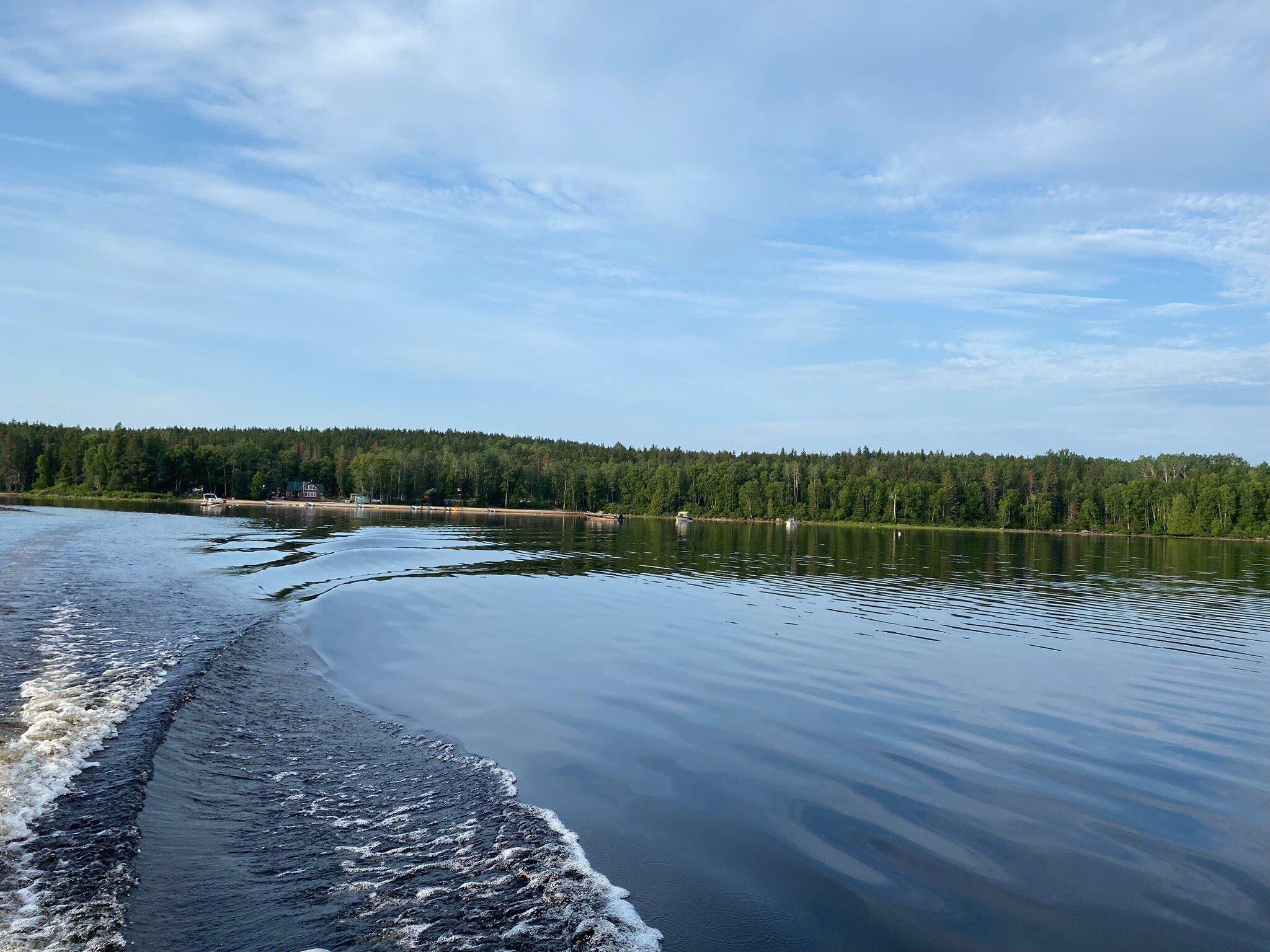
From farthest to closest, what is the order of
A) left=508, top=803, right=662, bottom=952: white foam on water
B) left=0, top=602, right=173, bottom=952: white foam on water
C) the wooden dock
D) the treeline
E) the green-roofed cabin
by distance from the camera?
the green-roofed cabin
the treeline
the wooden dock
left=508, top=803, right=662, bottom=952: white foam on water
left=0, top=602, right=173, bottom=952: white foam on water

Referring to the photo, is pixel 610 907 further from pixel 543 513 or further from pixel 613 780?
pixel 543 513

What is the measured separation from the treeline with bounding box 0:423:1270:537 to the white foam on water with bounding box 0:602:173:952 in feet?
557

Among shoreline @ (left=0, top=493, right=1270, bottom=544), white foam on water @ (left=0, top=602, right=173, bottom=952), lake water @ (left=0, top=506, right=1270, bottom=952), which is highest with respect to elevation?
white foam on water @ (left=0, top=602, right=173, bottom=952)

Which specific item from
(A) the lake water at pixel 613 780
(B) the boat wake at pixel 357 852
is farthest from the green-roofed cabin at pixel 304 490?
(B) the boat wake at pixel 357 852

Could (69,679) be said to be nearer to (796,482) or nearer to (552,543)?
(552,543)

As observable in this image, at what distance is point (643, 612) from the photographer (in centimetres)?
2736

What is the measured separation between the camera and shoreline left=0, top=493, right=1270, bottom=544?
463ft

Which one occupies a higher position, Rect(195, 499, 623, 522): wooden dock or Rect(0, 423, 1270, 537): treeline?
Rect(0, 423, 1270, 537): treeline

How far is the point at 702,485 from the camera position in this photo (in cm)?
19575

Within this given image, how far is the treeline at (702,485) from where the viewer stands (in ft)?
520

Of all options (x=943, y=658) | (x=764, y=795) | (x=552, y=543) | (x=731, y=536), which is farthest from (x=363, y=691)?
(x=731, y=536)

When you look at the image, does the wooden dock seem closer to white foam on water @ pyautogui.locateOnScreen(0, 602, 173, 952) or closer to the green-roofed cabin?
the green-roofed cabin

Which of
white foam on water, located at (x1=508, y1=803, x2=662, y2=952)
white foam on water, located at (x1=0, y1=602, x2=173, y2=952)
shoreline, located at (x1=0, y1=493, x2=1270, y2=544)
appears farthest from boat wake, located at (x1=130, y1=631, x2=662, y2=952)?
shoreline, located at (x1=0, y1=493, x2=1270, y2=544)

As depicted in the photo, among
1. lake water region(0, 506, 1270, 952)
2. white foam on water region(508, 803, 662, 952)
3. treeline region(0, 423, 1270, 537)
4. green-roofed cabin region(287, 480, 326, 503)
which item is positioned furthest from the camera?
green-roofed cabin region(287, 480, 326, 503)
